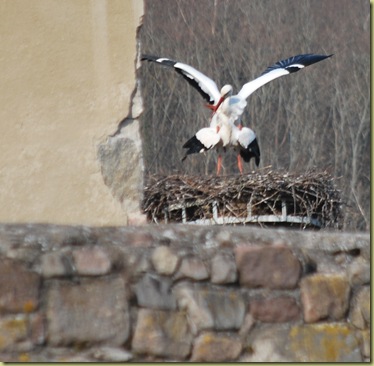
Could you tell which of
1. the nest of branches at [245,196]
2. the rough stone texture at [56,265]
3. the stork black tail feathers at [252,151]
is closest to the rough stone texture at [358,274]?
the rough stone texture at [56,265]

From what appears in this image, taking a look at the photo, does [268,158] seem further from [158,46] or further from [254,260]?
[254,260]

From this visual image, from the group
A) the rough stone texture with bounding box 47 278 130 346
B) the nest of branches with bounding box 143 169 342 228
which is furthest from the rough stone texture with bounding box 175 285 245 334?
the nest of branches with bounding box 143 169 342 228

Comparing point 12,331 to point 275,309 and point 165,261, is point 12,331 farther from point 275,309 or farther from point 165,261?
point 275,309

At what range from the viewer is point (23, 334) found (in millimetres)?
3939

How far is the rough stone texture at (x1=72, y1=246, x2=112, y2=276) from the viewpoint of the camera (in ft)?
13.4

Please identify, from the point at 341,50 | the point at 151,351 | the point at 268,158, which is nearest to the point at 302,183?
the point at 151,351

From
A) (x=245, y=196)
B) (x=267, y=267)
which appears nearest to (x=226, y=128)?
(x=245, y=196)

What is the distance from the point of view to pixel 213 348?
13.7 feet

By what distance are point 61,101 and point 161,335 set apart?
0.96m

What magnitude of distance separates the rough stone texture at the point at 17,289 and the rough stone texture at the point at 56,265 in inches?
2.3

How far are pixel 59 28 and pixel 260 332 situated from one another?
51.0 inches

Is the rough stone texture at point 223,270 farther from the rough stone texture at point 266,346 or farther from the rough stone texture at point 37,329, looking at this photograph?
the rough stone texture at point 37,329

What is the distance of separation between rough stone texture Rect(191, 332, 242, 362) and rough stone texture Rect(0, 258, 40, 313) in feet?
1.83

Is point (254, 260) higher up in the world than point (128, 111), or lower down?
lower down
